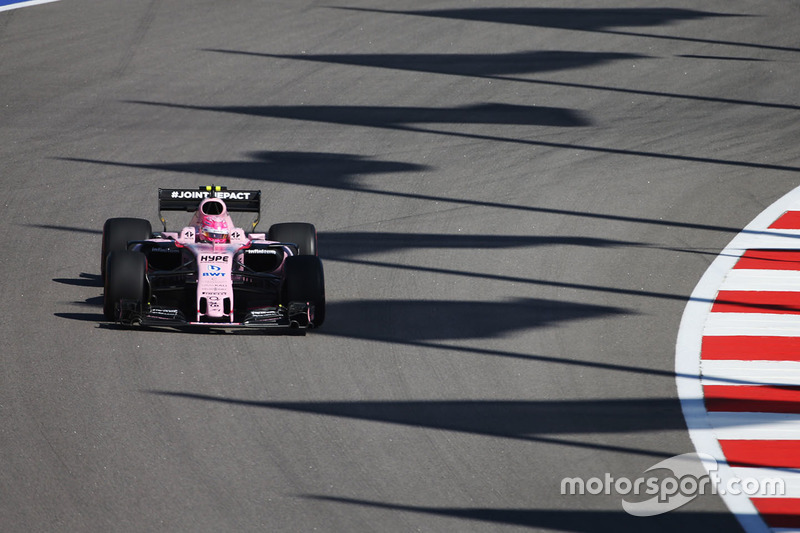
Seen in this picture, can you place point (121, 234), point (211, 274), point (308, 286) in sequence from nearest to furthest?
1. point (308, 286)
2. point (211, 274)
3. point (121, 234)

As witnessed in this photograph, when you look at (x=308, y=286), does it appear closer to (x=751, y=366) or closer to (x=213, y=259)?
(x=213, y=259)

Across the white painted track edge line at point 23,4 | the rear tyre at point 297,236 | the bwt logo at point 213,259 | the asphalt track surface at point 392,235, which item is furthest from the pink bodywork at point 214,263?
the white painted track edge line at point 23,4

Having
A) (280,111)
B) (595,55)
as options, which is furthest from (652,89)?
(280,111)

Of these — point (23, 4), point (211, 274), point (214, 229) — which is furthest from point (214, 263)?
point (23, 4)

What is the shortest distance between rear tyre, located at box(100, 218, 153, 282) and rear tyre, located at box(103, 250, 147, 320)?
3.77 feet

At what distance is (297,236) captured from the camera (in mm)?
13539

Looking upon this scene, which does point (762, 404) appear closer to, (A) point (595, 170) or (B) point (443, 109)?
(A) point (595, 170)

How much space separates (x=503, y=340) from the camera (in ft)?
40.7

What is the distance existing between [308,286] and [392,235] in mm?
3728

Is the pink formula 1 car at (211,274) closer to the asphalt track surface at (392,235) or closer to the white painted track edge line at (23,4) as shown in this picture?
the asphalt track surface at (392,235)

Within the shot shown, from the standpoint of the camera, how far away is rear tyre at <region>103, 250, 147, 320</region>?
11898mm

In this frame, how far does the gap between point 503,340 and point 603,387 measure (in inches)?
56.7

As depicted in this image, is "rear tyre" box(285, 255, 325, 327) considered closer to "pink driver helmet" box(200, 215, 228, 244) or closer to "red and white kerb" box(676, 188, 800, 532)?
"pink driver helmet" box(200, 215, 228, 244)

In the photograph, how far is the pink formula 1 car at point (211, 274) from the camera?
12.0 meters
